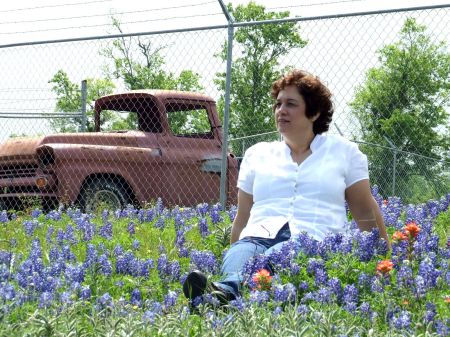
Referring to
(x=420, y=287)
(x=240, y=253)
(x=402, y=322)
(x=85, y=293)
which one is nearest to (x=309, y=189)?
(x=240, y=253)

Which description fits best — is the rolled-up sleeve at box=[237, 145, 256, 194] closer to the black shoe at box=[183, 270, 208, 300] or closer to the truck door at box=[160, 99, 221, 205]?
the black shoe at box=[183, 270, 208, 300]

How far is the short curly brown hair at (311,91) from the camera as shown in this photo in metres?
4.74

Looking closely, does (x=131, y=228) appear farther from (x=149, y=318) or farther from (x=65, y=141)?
(x=149, y=318)

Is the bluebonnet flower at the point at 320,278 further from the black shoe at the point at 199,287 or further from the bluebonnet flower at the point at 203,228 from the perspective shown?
the bluebonnet flower at the point at 203,228

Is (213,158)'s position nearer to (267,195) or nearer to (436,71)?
(267,195)

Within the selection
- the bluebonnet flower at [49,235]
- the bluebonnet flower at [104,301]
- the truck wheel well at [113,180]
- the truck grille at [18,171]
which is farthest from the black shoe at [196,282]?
the truck grille at [18,171]

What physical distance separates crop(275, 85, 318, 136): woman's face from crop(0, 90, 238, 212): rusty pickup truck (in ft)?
14.9

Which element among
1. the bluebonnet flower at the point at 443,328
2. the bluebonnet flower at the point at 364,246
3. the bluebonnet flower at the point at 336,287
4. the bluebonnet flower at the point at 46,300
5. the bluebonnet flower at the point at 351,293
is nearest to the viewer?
the bluebonnet flower at the point at 443,328

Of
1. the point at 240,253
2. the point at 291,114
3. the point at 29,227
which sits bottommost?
the point at 29,227

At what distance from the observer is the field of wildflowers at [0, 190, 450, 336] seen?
2.99m

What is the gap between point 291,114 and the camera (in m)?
4.68

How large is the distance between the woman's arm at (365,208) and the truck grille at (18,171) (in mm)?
5375

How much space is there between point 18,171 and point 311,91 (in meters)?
5.56

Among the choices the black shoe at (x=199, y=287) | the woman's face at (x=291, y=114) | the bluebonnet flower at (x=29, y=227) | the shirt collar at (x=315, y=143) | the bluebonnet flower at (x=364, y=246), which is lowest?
the bluebonnet flower at (x=29, y=227)
